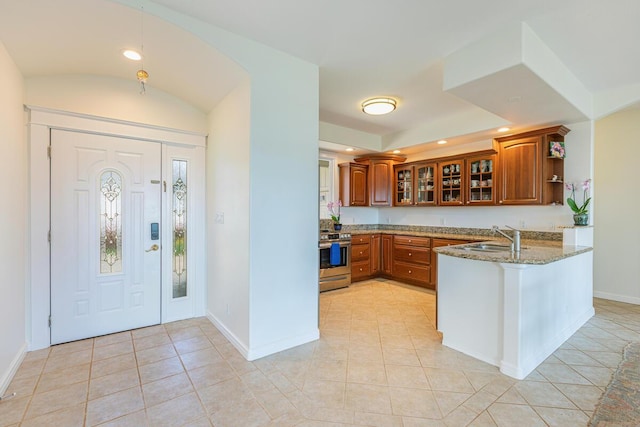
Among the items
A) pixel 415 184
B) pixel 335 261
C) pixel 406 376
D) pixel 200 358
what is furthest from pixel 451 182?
pixel 200 358

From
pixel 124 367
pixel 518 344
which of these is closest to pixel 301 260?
pixel 124 367

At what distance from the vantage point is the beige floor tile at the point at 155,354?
2562 mm

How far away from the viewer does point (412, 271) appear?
5113mm

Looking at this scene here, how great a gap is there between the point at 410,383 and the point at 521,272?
122 cm

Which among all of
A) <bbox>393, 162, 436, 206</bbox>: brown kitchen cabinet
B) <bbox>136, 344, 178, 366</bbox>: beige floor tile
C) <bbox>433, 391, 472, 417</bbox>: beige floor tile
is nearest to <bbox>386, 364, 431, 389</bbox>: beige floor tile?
<bbox>433, 391, 472, 417</bbox>: beige floor tile

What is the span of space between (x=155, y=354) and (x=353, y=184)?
13.3 ft

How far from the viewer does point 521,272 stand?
2312 mm

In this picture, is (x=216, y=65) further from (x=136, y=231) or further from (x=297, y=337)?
(x=297, y=337)

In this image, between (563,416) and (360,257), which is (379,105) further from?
(563,416)

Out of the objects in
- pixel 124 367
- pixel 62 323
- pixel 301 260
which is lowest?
pixel 124 367

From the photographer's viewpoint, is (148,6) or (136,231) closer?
(148,6)

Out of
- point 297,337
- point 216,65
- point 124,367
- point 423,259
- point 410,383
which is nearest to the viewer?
point 410,383

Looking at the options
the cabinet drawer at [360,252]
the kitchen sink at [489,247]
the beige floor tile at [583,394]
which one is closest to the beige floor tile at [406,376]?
the beige floor tile at [583,394]

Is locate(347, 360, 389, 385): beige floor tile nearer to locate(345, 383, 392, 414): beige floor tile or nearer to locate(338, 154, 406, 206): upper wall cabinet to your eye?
locate(345, 383, 392, 414): beige floor tile
